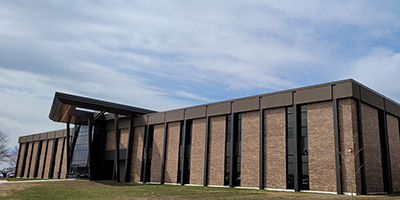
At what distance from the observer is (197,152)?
36.2 meters

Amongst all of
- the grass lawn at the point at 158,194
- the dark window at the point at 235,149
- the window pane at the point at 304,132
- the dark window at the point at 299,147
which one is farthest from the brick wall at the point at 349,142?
the dark window at the point at 235,149

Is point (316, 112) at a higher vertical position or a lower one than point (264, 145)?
higher

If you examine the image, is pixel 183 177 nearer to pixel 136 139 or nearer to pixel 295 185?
pixel 136 139

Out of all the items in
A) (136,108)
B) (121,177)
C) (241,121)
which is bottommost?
(121,177)

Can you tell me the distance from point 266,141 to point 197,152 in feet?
29.7

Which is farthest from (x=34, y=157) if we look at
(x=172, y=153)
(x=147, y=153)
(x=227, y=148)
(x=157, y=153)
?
(x=227, y=148)

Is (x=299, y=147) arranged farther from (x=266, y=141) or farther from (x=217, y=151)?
(x=217, y=151)

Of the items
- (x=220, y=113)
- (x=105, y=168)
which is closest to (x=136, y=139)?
(x=105, y=168)

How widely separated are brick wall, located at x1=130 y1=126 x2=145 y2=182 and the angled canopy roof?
2783mm

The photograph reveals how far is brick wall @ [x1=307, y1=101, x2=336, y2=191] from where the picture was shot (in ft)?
84.2

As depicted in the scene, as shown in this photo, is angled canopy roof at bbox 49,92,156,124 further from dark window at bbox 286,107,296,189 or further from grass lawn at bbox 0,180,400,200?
dark window at bbox 286,107,296,189

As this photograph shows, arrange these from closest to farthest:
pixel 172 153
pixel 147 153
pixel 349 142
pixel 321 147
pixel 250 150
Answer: pixel 349 142 → pixel 321 147 → pixel 250 150 → pixel 172 153 → pixel 147 153

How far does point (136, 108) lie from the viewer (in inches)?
1766

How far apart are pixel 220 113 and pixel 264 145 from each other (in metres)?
6.28
